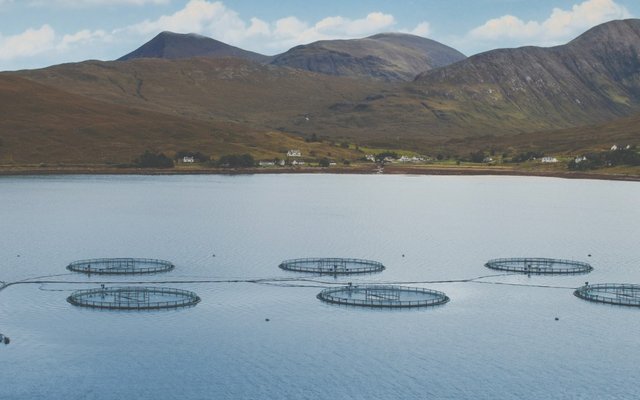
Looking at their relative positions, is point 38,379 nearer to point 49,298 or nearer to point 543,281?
point 49,298

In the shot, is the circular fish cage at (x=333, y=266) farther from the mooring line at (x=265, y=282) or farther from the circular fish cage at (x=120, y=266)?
the circular fish cage at (x=120, y=266)

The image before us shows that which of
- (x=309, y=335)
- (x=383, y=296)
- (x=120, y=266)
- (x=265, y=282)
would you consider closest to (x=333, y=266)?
(x=265, y=282)

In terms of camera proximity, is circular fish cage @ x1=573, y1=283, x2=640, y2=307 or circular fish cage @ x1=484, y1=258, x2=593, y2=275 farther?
circular fish cage @ x1=484, y1=258, x2=593, y2=275

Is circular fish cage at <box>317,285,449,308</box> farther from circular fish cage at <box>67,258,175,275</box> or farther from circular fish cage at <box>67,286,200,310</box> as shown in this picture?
circular fish cage at <box>67,258,175,275</box>

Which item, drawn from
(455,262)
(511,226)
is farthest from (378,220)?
(455,262)

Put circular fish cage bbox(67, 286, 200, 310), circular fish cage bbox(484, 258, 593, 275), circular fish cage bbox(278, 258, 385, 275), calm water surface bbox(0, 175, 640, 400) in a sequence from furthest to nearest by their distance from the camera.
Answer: circular fish cage bbox(484, 258, 593, 275)
circular fish cage bbox(278, 258, 385, 275)
circular fish cage bbox(67, 286, 200, 310)
calm water surface bbox(0, 175, 640, 400)

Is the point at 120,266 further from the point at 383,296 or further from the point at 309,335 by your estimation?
the point at 309,335

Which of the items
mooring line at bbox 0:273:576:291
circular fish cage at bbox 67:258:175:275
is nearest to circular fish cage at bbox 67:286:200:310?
mooring line at bbox 0:273:576:291
